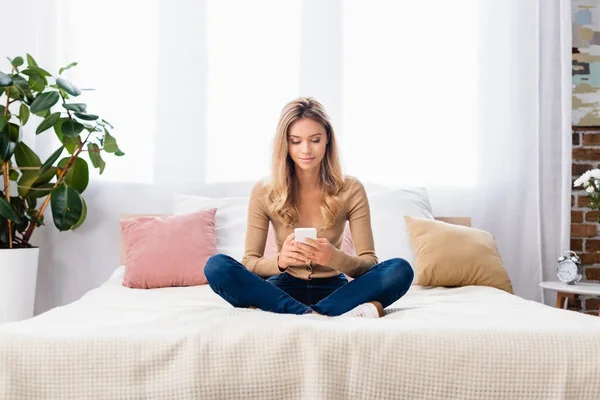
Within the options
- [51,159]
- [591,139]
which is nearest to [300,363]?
[51,159]

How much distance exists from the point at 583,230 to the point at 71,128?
253 centimetres

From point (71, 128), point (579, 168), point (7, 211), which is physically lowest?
point (7, 211)

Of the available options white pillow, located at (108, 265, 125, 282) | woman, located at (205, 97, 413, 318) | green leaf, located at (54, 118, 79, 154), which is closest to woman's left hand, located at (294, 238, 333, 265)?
woman, located at (205, 97, 413, 318)

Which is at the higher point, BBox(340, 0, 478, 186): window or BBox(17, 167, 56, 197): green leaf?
BBox(340, 0, 478, 186): window

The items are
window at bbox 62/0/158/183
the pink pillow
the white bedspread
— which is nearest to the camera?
the white bedspread

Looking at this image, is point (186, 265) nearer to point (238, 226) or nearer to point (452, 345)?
point (238, 226)

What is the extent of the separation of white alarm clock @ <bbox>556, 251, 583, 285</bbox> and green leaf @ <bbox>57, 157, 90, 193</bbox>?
7.27 feet

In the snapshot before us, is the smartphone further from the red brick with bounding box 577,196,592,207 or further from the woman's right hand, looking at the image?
the red brick with bounding box 577,196,592,207

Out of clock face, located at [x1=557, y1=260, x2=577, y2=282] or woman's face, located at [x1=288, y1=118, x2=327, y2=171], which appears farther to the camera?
clock face, located at [x1=557, y1=260, x2=577, y2=282]

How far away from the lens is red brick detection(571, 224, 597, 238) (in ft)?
11.2

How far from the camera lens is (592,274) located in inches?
135

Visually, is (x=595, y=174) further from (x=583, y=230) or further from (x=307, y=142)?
(x=307, y=142)

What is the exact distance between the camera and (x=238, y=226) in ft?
9.80

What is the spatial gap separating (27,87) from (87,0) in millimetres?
633
